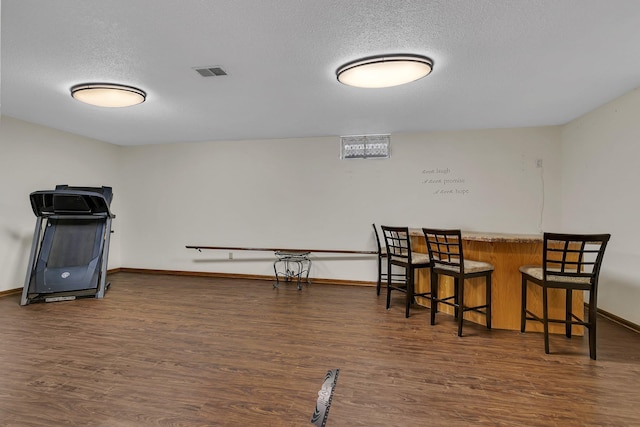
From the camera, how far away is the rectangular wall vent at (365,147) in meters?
5.13

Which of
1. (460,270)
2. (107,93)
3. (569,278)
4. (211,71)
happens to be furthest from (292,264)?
(569,278)

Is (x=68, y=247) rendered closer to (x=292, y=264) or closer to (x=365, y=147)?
(x=292, y=264)

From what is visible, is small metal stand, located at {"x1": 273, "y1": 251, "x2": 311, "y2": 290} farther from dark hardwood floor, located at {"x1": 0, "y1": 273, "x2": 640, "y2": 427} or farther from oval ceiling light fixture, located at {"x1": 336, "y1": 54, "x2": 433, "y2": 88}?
oval ceiling light fixture, located at {"x1": 336, "y1": 54, "x2": 433, "y2": 88}

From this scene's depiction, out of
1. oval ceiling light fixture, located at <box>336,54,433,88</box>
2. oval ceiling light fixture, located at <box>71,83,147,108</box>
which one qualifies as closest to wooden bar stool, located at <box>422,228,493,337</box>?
oval ceiling light fixture, located at <box>336,54,433,88</box>

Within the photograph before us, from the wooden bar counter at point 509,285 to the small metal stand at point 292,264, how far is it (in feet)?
8.62

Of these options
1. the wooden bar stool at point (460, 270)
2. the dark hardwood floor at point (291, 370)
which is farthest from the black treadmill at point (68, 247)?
the wooden bar stool at point (460, 270)

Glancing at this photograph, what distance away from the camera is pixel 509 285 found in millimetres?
3209

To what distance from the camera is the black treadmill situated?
4047 millimetres

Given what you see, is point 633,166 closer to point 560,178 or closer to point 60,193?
point 560,178

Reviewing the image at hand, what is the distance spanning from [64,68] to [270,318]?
123 inches

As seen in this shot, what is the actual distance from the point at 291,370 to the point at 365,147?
379 centimetres

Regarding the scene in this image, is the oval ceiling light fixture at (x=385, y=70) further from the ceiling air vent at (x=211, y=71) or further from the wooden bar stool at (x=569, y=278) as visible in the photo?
the wooden bar stool at (x=569, y=278)

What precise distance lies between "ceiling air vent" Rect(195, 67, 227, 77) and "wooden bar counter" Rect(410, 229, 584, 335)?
2.93 metres

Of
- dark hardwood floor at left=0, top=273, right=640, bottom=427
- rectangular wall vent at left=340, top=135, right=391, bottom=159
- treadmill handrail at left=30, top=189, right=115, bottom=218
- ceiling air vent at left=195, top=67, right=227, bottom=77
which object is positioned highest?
ceiling air vent at left=195, top=67, right=227, bottom=77
